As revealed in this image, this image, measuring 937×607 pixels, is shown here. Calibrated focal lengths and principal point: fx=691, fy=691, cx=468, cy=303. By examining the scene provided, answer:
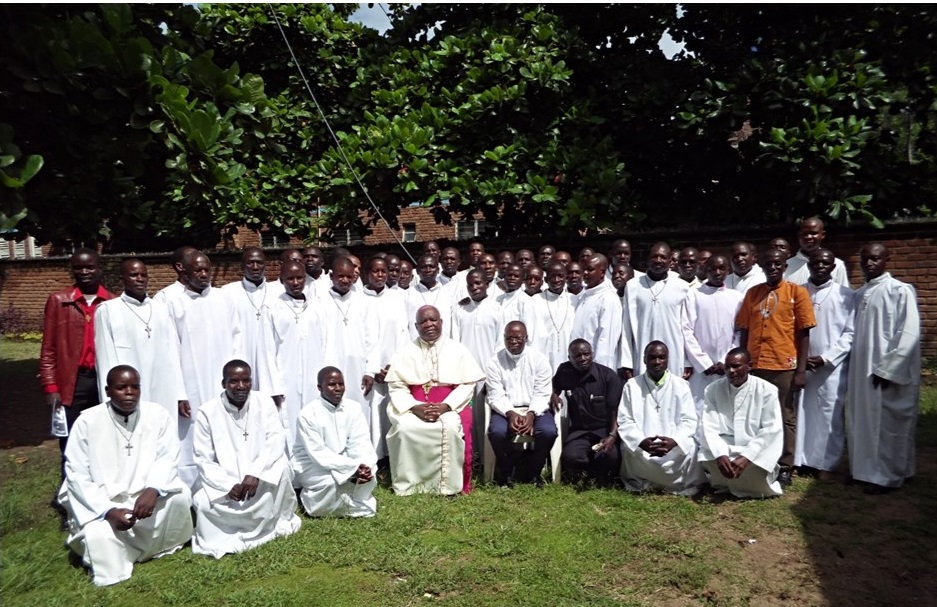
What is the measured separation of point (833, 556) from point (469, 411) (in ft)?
10.3

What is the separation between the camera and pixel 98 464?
488 centimetres

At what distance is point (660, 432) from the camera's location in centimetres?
608

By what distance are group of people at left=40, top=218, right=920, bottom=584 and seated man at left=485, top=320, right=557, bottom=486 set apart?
0.8 inches

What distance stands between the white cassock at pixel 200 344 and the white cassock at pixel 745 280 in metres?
4.95

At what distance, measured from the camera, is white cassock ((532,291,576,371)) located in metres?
7.21

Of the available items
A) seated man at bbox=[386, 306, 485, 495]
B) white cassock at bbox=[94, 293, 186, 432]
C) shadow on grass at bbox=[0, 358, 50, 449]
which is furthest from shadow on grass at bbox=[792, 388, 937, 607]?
shadow on grass at bbox=[0, 358, 50, 449]

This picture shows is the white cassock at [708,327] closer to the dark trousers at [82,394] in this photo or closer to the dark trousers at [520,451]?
the dark trousers at [520,451]

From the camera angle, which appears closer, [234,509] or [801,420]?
[234,509]

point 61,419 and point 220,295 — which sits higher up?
point 220,295

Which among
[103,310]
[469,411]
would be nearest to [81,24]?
[103,310]

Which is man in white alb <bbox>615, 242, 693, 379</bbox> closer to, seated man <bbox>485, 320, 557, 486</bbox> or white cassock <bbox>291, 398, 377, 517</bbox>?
seated man <bbox>485, 320, 557, 486</bbox>

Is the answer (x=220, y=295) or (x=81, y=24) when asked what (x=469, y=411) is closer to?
(x=220, y=295)

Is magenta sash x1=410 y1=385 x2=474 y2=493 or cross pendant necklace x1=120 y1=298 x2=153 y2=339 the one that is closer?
cross pendant necklace x1=120 y1=298 x2=153 y2=339

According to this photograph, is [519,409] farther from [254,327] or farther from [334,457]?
[254,327]
